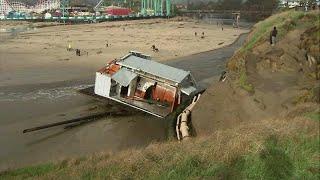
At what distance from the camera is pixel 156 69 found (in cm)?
2483

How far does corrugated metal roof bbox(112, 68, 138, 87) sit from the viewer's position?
24438mm

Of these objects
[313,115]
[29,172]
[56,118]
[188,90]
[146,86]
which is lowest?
[56,118]

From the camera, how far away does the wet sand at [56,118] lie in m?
19.0

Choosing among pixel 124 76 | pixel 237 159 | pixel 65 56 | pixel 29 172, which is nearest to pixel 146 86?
pixel 124 76

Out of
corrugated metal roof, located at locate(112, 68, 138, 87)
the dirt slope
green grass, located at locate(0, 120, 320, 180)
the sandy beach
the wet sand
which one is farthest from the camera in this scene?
the sandy beach

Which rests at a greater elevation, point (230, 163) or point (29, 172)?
point (230, 163)

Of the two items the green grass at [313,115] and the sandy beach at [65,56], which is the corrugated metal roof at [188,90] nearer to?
the green grass at [313,115]

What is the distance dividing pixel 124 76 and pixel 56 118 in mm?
4350

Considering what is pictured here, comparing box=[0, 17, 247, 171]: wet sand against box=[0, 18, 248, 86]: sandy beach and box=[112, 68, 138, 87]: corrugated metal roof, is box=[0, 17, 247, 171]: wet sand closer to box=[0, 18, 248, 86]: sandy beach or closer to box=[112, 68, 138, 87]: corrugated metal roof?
box=[0, 18, 248, 86]: sandy beach

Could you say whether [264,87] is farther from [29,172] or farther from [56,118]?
[56,118]

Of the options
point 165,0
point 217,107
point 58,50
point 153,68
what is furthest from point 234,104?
point 165,0

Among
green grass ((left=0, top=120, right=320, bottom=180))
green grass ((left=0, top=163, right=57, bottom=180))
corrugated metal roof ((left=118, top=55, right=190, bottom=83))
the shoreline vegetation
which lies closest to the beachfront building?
corrugated metal roof ((left=118, top=55, right=190, bottom=83))

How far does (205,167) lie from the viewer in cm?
1010

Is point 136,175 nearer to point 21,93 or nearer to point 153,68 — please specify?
point 153,68
